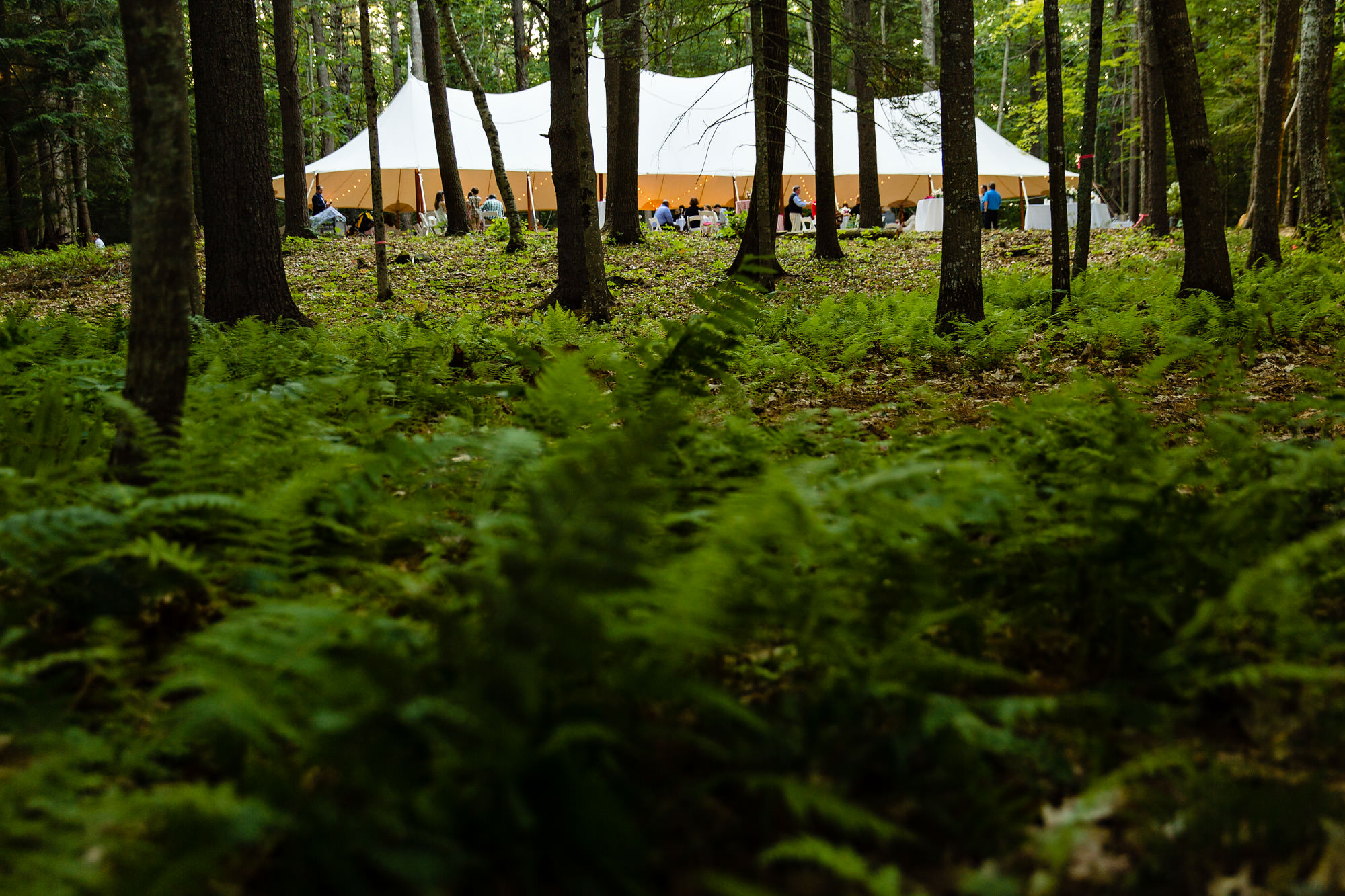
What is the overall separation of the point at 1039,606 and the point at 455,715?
1.70m

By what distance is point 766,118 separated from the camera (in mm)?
10250

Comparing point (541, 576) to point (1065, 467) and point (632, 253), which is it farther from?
point (632, 253)

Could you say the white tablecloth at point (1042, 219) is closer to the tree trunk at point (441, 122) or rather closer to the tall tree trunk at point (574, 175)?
the tree trunk at point (441, 122)

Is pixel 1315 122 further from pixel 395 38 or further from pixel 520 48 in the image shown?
pixel 395 38

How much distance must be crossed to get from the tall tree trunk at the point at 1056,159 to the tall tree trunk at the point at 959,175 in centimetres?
135

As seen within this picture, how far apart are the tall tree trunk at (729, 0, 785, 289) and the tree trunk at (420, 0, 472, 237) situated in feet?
25.4

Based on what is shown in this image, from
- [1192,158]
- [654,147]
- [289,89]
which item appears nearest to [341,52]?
[654,147]

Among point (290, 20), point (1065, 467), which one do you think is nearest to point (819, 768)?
point (1065, 467)

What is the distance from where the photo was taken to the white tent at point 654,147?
22.7 metres

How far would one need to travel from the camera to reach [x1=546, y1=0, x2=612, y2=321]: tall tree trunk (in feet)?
31.3

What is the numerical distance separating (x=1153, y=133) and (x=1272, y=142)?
7819 mm

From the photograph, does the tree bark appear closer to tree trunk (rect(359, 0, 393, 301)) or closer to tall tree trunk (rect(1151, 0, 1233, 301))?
tree trunk (rect(359, 0, 393, 301))

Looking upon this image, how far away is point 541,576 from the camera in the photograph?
5.04 ft

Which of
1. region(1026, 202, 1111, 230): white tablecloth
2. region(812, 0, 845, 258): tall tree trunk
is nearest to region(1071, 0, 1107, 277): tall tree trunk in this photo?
region(812, 0, 845, 258): tall tree trunk
